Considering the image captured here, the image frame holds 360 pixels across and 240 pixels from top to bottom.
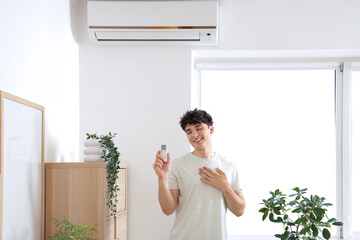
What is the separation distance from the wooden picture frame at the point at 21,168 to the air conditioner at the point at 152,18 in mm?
1030

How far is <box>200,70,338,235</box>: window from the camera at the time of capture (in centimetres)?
446

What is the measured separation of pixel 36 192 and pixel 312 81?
2512mm

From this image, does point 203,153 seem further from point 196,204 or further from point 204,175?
point 196,204

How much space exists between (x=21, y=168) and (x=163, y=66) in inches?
65.2

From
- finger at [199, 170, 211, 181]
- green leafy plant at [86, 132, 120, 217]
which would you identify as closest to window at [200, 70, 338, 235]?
green leafy plant at [86, 132, 120, 217]

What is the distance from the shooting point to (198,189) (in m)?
2.96

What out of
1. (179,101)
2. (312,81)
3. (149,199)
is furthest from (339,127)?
(149,199)

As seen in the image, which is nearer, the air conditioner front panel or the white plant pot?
the white plant pot

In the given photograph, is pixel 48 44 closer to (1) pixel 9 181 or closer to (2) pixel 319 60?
(1) pixel 9 181

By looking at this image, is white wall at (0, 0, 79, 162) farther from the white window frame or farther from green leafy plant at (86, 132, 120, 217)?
the white window frame

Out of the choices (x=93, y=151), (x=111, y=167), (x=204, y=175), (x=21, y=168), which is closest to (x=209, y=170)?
(x=204, y=175)

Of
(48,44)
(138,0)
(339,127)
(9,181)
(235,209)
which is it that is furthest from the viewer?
(339,127)

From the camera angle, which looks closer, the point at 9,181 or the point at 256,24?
the point at 9,181

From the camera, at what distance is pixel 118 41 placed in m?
4.07
